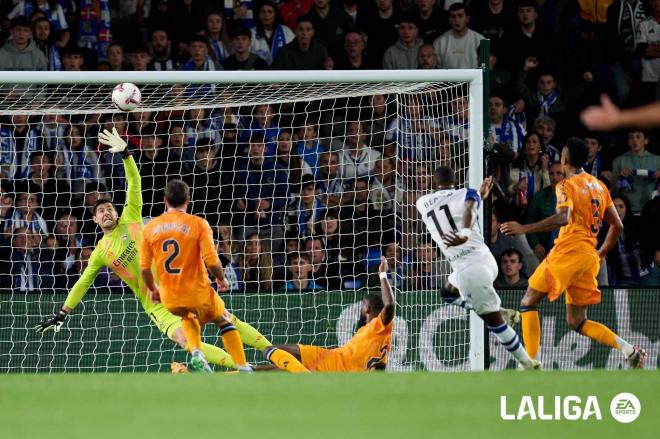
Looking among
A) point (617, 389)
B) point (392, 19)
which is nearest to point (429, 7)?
point (392, 19)

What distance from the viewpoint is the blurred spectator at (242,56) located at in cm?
1409

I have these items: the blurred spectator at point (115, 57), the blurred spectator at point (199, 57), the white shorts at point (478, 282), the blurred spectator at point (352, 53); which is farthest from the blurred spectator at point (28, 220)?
the white shorts at point (478, 282)

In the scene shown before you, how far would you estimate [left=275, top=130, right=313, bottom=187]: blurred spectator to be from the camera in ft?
40.4

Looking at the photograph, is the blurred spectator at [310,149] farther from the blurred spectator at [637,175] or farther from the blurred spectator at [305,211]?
the blurred spectator at [637,175]

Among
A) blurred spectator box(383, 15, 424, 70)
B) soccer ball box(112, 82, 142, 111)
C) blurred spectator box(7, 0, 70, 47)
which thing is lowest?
soccer ball box(112, 82, 142, 111)

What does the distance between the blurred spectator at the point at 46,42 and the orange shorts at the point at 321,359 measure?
4.90 meters

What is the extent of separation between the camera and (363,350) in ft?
34.8

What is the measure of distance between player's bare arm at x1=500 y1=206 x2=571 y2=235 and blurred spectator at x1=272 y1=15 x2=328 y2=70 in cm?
458

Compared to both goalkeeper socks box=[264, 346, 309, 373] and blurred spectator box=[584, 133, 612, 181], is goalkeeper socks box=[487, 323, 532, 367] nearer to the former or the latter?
goalkeeper socks box=[264, 346, 309, 373]

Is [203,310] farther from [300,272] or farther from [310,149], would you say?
[310,149]

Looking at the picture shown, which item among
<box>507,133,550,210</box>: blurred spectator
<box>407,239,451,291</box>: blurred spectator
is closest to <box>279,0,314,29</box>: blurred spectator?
<box>507,133,550,210</box>: blurred spectator

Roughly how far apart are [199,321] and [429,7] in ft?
19.9

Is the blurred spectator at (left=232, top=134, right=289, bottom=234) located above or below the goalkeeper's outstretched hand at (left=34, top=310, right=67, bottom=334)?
above

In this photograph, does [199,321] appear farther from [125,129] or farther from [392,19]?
[392,19]
